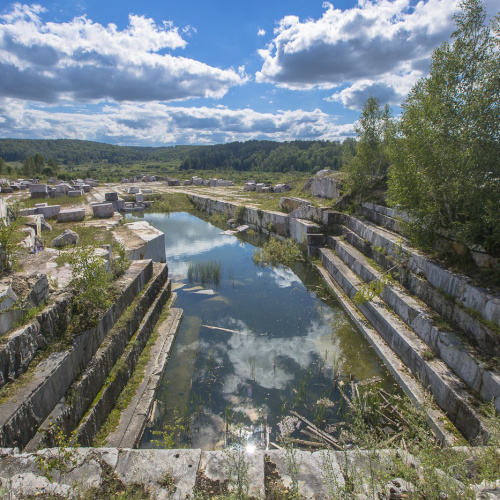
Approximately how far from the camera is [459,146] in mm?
7082

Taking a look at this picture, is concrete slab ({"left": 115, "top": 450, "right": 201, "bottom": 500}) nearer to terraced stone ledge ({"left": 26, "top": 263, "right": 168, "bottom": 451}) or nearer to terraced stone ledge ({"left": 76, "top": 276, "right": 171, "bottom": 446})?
terraced stone ledge ({"left": 26, "top": 263, "right": 168, "bottom": 451})

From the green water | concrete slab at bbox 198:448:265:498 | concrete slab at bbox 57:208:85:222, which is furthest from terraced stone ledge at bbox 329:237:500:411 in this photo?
concrete slab at bbox 57:208:85:222

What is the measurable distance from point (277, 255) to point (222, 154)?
89588mm

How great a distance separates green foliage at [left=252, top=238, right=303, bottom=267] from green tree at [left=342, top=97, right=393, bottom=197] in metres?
3.70

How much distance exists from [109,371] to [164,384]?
3.88ft

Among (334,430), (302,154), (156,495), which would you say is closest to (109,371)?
(156,495)

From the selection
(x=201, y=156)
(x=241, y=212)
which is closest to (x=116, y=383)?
(x=241, y=212)

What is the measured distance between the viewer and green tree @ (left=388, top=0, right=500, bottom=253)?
6496mm

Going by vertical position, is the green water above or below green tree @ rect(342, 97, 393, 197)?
below

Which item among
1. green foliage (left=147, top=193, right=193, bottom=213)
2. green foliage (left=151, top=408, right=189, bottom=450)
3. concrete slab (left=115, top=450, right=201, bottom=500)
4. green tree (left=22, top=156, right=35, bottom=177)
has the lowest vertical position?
green foliage (left=151, top=408, right=189, bottom=450)

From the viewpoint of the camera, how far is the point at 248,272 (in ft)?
41.4

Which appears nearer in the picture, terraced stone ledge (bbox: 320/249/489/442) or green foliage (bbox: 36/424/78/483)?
green foliage (bbox: 36/424/78/483)

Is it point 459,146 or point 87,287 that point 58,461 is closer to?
point 87,287

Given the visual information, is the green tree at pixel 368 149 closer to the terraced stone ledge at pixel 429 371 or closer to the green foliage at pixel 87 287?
the terraced stone ledge at pixel 429 371
